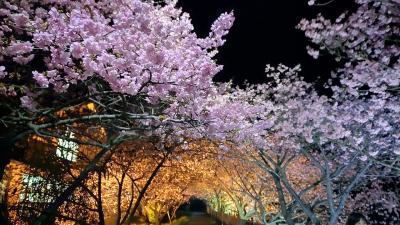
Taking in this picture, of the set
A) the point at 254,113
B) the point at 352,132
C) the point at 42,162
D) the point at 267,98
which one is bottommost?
the point at 42,162

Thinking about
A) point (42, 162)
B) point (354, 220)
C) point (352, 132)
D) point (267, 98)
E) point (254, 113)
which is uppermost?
point (267, 98)

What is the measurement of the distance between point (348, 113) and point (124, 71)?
10.9 m

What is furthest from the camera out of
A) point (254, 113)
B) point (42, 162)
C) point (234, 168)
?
point (234, 168)

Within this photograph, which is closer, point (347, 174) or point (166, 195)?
point (347, 174)

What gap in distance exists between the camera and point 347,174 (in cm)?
2141

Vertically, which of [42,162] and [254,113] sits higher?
[254,113]

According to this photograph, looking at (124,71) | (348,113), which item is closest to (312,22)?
(348,113)

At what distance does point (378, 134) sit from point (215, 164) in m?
12.6

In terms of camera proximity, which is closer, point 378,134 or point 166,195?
point 378,134

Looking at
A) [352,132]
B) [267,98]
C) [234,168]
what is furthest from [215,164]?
[352,132]

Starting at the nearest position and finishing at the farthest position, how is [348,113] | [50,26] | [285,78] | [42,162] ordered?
[50,26] < [42,162] < [348,113] < [285,78]

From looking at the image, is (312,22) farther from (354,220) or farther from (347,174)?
(347,174)

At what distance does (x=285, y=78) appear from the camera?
18.5 meters

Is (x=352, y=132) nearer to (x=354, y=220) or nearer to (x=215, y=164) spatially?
(x=354, y=220)
